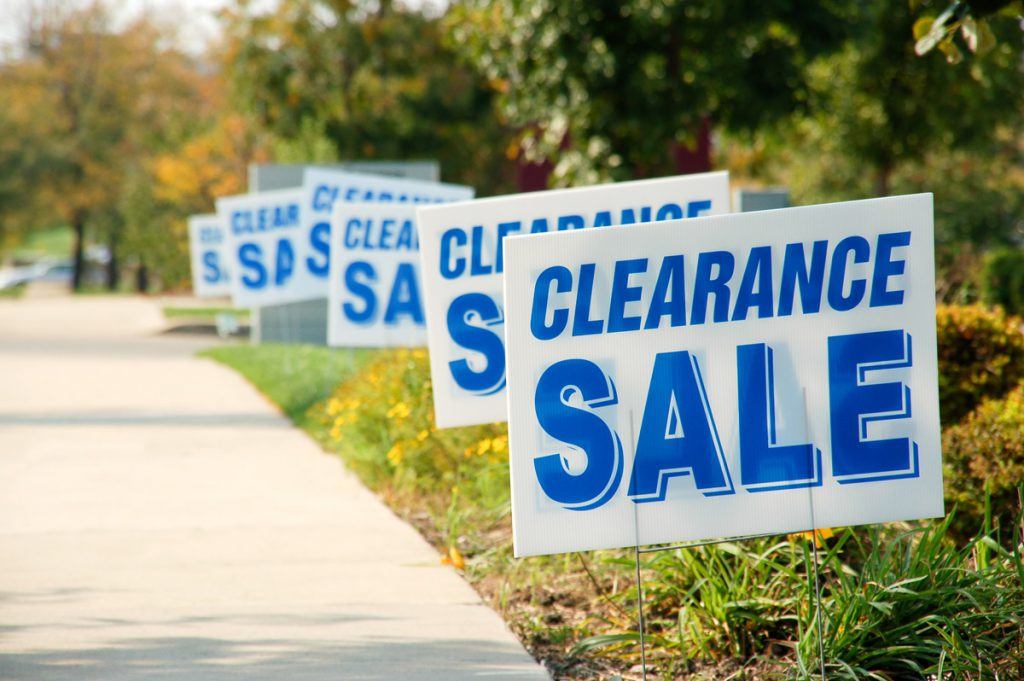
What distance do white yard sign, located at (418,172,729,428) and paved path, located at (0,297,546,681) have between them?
886mm

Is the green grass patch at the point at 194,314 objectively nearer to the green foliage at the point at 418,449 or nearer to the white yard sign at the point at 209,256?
the white yard sign at the point at 209,256

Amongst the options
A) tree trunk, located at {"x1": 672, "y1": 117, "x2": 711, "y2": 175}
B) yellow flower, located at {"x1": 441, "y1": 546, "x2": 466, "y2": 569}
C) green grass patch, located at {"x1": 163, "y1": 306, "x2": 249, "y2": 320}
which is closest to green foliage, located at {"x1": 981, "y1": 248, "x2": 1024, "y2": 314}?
tree trunk, located at {"x1": 672, "y1": 117, "x2": 711, "y2": 175}

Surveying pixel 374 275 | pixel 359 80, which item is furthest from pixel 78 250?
pixel 374 275

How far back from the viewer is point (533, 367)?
4336mm

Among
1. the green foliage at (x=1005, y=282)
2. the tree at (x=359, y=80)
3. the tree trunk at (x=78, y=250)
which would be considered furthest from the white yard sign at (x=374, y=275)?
the tree trunk at (x=78, y=250)

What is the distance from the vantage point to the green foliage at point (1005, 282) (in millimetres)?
16469

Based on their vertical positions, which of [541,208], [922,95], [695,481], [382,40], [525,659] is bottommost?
[525,659]

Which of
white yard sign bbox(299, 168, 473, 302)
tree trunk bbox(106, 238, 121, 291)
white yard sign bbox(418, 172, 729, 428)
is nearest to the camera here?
white yard sign bbox(418, 172, 729, 428)

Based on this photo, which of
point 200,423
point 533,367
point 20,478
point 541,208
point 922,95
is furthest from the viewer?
point 922,95

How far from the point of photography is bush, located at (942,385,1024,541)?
19.2 feet

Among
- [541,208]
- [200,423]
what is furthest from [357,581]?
[200,423]

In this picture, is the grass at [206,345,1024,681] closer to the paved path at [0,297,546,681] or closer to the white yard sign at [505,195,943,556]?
the paved path at [0,297,546,681]

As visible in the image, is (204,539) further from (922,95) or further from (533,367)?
(922,95)

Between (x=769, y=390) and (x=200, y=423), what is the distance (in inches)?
334
